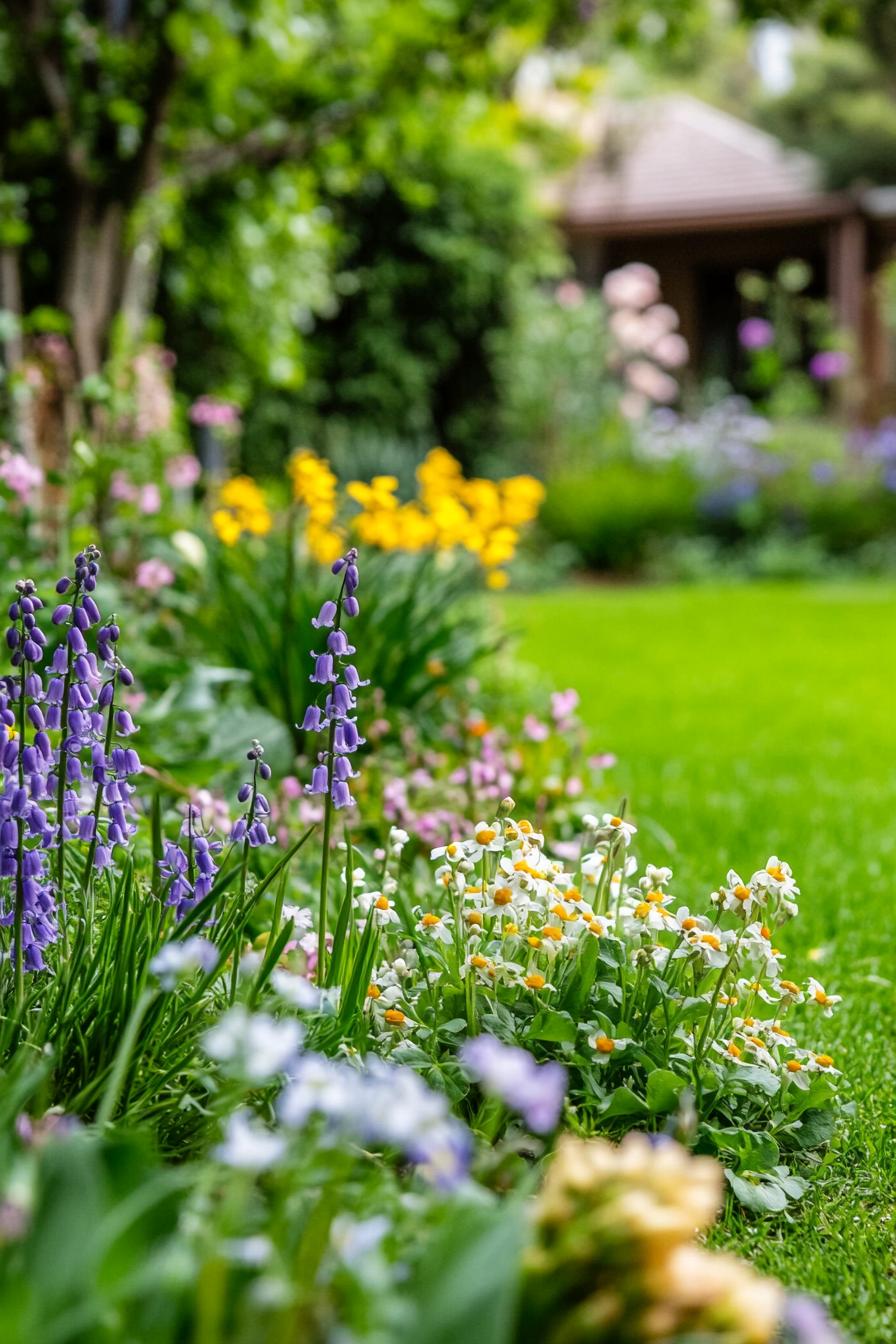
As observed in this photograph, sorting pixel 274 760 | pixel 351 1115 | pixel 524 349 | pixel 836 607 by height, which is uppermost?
Answer: pixel 524 349

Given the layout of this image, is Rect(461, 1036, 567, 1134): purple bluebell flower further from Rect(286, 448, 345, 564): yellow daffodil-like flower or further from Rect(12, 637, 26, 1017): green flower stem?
Rect(286, 448, 345, 564): yellow daffodil-like flower

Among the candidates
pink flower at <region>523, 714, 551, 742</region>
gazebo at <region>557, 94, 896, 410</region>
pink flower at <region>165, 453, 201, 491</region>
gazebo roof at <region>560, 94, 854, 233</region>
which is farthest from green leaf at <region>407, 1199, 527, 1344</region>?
gazebo roof at <region>560, 94, 854, 233</region>

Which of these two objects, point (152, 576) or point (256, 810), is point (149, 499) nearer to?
point (152, 576)

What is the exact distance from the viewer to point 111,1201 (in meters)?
1.29

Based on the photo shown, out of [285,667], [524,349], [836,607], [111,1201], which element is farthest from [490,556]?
[524,349]

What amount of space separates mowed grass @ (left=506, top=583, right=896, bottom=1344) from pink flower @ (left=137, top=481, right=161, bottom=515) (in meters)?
1.86

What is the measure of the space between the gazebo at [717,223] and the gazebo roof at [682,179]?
20 mm

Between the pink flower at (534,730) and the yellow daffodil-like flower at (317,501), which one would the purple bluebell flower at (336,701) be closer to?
the pink flower at (534,730)

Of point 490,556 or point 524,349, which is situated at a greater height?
point 524,349

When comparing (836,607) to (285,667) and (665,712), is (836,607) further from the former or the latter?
(285,667)

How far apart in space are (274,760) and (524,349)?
9.97 m

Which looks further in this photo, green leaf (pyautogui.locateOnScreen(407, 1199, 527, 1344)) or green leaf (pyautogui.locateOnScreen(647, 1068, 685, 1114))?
green leaf (pyautogui.locateOnScreen(647, 1068, 685, 1114))

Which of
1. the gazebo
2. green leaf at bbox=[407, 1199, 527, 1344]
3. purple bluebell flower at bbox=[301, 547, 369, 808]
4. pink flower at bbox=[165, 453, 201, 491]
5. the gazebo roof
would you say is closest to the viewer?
green leaf at bbox=[407, 1199, 527, 1344]

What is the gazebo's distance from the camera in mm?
18031
